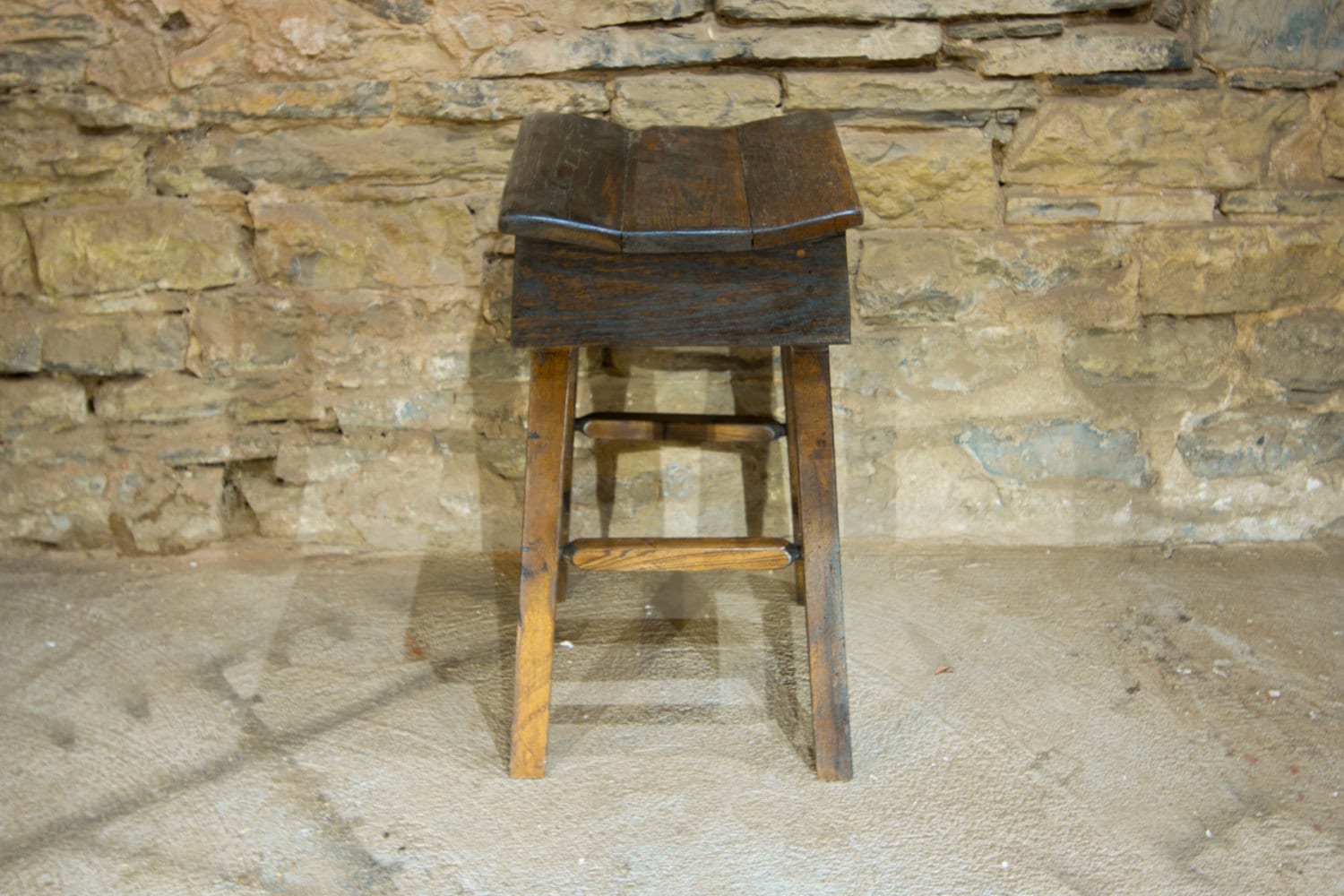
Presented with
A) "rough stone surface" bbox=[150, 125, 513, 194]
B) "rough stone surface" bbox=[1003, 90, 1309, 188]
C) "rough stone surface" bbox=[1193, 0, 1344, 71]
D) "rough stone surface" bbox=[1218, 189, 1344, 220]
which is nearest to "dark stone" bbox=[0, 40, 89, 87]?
"rough stone surface" bbox=[150, 125, 513, 194]

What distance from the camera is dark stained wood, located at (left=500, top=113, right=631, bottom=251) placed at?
136 centimetres

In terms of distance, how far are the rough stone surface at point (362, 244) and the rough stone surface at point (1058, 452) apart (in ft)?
3.58

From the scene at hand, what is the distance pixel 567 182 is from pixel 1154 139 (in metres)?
1.25

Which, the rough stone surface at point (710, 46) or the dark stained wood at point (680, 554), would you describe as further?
the rough stone surface at point (710, 46)

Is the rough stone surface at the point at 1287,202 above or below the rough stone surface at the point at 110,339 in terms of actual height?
above

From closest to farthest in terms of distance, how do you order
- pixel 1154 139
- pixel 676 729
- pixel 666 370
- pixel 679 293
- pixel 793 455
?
1. pixel 679 293
2. pixel 676 729
3. pixel 793 455
4. pixel 1154 139
5. pixel 666 370

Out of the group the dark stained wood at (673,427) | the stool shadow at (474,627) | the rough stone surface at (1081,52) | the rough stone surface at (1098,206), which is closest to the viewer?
the stool shadow at (474,627)

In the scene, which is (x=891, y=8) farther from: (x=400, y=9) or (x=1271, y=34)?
(x=400, y=9)

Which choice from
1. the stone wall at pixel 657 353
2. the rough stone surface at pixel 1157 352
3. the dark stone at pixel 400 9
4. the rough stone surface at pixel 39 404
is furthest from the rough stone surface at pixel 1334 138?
the rough stone surface at pixel 39 404

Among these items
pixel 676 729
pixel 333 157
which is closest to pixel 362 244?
pixel 333 157

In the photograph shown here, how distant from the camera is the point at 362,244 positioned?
2.13 meters

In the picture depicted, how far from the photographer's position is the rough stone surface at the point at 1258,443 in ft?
7.36

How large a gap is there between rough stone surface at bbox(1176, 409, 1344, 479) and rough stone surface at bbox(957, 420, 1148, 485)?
0.12m

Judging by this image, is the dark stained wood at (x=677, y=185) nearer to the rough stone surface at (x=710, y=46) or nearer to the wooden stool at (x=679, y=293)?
the wooden stool at (x=679, y=293)
